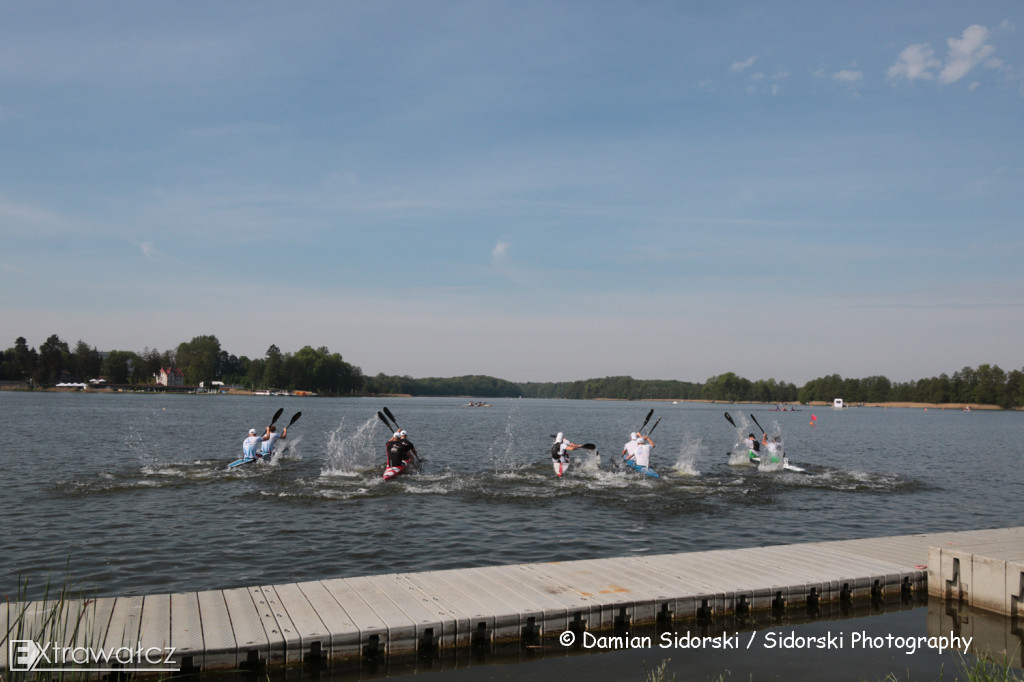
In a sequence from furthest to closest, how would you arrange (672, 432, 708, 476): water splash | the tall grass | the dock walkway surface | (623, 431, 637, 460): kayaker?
(672, 432, 708, 476): water splash < (623, 431, 637, 460): kayaker < the dock walkway surface < the tall grass

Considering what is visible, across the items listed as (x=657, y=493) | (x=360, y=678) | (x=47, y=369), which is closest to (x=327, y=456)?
(x=657, y=493)

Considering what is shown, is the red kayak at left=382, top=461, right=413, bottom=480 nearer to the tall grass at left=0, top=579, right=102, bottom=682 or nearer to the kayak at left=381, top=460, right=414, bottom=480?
the kayak at left=381, top=460, right=414, bottom=480

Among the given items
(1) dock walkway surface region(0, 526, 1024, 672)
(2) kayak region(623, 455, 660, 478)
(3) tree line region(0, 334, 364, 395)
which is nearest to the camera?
(1) dock walkway surface region(0, 526, 1024, 672)

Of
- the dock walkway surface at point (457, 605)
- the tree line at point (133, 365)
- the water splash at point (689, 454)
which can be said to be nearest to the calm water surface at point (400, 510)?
the water splash at point (689, 454)

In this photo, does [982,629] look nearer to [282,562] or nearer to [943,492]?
[282,562]

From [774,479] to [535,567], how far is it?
18.4 m

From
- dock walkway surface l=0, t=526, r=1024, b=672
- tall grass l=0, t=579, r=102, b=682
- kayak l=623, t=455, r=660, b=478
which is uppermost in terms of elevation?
tall grass l=0, t=579, r=102, b=682

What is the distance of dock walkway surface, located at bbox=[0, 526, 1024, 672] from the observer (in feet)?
22.7

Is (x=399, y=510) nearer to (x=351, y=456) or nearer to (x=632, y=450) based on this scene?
(x=632, y=450)

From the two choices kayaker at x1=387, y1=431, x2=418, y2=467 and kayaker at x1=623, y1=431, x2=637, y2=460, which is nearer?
kayaker at x1=387, y1=431, x2=418, y2=467

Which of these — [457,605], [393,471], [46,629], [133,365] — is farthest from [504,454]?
[133,365]

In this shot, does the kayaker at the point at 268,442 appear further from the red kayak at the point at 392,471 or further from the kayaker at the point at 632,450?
the kayaker at the point at 632,450

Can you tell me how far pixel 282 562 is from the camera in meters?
12.1

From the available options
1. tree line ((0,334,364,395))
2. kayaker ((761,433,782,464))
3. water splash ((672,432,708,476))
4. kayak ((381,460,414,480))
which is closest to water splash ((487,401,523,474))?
kayak ((381,460,414,480))
